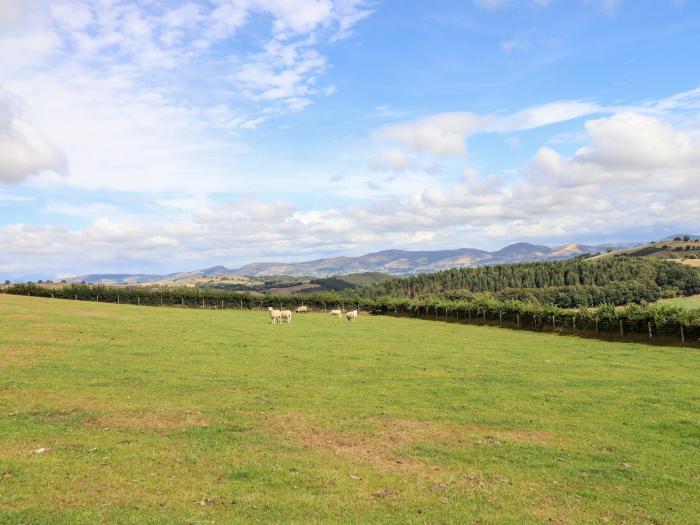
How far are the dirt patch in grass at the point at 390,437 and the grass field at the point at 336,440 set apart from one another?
8 centimetres

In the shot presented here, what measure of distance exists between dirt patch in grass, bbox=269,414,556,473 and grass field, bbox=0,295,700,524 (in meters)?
0.08

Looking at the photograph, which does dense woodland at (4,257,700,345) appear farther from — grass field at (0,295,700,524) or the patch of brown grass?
the patch of brown grass

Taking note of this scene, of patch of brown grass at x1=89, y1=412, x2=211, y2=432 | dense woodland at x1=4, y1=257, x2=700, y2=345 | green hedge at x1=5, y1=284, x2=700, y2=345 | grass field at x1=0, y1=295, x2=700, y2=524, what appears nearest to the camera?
grass field at x1=0, y1=295, x2=700, y2=524

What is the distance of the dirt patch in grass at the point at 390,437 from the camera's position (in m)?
15.1

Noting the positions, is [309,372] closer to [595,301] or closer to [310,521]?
[310,521]

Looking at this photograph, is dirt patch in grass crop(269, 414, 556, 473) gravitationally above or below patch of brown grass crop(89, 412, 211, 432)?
below

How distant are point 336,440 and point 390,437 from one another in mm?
2052

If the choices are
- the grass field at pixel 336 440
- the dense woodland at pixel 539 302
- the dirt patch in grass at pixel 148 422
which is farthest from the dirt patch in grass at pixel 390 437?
the dense woodland at pixel 539 302

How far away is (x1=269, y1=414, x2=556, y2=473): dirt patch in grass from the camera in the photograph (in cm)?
1512

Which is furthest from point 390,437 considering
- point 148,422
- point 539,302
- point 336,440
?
point 539,302

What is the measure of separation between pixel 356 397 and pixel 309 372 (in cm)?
676

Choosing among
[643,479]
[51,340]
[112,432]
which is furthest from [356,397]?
[51,340]

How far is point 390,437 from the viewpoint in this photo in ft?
56.0

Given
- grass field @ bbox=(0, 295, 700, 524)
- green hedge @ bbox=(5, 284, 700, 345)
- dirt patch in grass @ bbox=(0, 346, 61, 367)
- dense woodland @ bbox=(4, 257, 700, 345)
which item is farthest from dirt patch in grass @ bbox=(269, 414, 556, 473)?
green hedge @ bbox=(5, 284, 700, 345)
